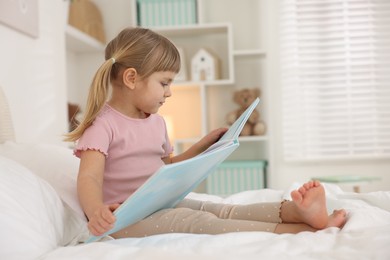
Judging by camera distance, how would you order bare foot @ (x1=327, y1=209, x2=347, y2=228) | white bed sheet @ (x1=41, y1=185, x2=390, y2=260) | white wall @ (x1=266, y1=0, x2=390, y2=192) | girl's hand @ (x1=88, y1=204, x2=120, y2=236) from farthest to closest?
1. white wall @ (x1=266, y1=0, x2=390, y2=192)
2. bare foot @ (x1=327, y1=209, x2=347, y2=228)
3. girl's hand @ (x1=88, y1=204, x2=120, y2=236)
4. white bed sheet @ (x1=41, y1=185, x2=390, y2=260)

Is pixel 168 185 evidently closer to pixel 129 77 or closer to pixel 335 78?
pixel 129 77

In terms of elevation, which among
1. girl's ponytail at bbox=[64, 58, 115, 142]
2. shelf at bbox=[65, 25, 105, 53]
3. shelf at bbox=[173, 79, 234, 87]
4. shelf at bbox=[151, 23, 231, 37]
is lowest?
girl's ponytail at bbox=[64, 58, 115, 142]

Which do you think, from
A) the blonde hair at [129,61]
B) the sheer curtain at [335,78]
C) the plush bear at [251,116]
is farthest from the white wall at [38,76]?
the sheer curtain at [335,78]

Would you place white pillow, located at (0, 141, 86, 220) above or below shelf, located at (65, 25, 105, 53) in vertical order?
below

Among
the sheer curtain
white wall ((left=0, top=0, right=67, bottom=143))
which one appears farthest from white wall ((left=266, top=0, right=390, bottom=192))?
white wall ((left=0, top=0, right=67, bottom=143))

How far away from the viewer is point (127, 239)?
1074 millimetres

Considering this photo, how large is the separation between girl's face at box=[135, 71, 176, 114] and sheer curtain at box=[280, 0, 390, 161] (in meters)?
2.42

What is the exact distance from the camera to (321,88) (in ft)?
12.3

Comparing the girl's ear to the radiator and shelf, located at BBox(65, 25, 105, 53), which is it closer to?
shelf, located at BBox(65, 25, 105, 53)

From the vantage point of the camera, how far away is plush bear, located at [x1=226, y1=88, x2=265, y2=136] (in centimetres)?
353

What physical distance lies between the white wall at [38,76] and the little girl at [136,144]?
2.46 ft

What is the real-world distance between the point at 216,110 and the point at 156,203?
2.62 m

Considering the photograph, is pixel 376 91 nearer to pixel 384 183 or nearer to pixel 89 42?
pixel 384 183

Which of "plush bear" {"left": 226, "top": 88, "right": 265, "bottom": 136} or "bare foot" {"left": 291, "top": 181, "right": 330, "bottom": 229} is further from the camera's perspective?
"plush bear" {"left": 226, "top": 88, "right": 265, "bottom": 136}
